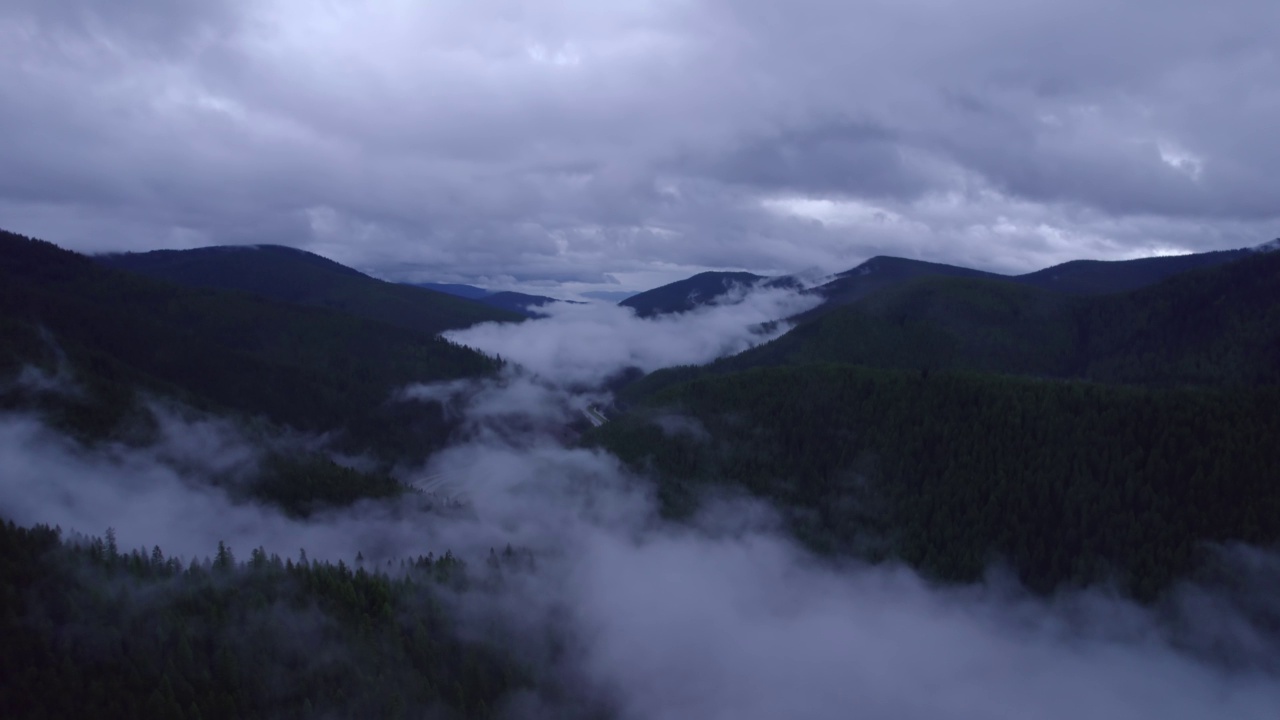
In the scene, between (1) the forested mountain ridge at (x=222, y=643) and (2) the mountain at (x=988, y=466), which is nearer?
(1) the forested mountain ridge at (x=222, y=643)

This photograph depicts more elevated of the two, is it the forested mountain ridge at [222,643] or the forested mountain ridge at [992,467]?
the forested mountain ridge at [992,467]

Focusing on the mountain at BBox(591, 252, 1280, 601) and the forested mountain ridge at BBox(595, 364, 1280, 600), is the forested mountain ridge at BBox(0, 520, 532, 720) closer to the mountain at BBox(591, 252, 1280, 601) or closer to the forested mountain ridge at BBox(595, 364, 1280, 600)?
the mountain at BBox(591, 252, 1280, 601)

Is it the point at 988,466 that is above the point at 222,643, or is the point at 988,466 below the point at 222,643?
above

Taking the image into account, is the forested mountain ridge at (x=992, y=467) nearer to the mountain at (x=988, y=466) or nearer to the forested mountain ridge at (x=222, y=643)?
the mountain at (x=988, y=466)

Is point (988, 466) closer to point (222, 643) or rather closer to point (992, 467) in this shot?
point (992, 467)

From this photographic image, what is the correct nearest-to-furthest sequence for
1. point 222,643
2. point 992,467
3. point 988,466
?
1. point 222,643
2. point 992,467
3. point 988,466

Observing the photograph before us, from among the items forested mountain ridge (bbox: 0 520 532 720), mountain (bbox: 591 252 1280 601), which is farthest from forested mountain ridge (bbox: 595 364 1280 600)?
forested mountain ridge (bbox: 0 520 532 720)

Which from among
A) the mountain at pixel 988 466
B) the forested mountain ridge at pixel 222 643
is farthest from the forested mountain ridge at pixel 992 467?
the forested mountain ridge at pixel 222 643

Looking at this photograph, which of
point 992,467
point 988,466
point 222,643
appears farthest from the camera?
point 988,466

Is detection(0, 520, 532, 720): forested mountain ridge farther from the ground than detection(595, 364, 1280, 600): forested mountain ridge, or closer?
closer

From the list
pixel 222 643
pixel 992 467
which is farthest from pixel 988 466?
pixel 222 643

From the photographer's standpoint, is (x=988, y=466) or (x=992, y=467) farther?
(x=988, y=466)
